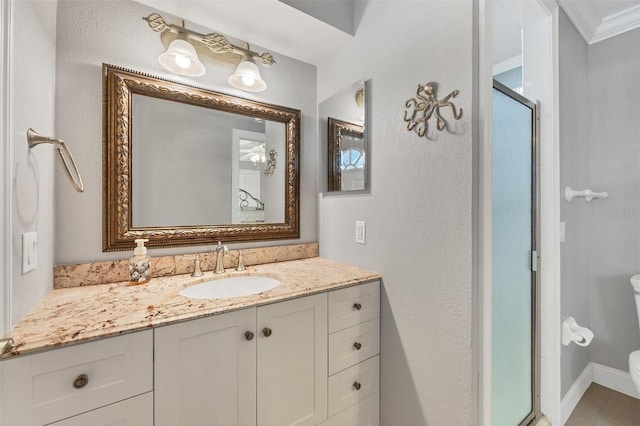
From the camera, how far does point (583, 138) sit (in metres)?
1.86

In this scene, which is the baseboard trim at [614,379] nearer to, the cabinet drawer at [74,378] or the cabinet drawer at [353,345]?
the cabinet drawer at [353,345]

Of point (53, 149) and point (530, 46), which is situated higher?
point (530, 46)

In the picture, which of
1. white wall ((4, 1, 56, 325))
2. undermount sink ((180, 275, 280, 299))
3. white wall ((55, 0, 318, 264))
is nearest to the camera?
white wall ((4, 1, 56, 325))

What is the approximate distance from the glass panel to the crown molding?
798 millimetres

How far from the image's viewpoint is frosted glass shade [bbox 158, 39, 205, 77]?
127cm

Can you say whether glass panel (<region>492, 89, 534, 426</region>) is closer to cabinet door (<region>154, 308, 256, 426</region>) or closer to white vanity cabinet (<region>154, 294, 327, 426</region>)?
white vanity cabinet (<region>154, 294, 327, 426</region>)

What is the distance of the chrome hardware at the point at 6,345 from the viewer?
0.65 metres

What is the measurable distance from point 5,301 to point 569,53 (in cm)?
277

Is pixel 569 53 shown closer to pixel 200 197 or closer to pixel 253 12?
pixel 253 12

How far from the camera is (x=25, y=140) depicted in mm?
822

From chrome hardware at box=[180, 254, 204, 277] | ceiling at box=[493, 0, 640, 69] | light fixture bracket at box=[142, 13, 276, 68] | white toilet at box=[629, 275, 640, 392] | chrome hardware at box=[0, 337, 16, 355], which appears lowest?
white toilet at box=[629, 275, 640, 392]

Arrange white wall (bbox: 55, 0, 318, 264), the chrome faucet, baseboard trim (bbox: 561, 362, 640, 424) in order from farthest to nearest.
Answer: baseboard trim (bbox: 561, 362, 640, 424), the chrome faucet, white wall (bbox: 55, 0, 318, 264)

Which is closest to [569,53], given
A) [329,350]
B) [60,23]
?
[329,350]

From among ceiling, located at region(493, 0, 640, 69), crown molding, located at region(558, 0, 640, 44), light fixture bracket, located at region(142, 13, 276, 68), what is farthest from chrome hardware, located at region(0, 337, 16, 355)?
crown molding, located at region(558, 0, 640, 44)
